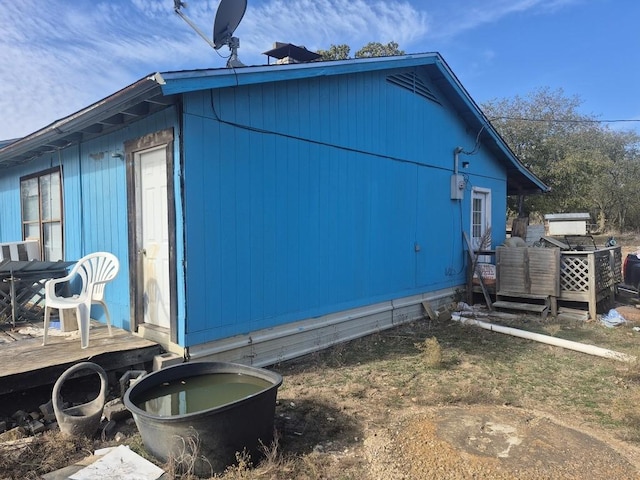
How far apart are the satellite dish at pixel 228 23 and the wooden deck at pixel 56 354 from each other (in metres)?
3.55

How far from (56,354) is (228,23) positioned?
14.0 ft

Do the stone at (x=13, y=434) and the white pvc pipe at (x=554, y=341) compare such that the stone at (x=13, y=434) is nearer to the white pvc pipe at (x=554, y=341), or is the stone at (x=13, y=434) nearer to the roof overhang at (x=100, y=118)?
the roof overhang at (x=100, y=118)

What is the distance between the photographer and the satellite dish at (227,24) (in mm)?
5375

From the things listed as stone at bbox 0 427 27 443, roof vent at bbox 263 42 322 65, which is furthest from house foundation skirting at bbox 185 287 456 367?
roof vent at bbox 263 42 322 65

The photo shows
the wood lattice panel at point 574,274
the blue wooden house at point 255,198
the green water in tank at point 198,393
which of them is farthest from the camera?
the wood lattice panel at point 574,274

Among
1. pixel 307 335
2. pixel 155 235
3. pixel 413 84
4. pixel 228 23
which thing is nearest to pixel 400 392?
pixel 307 335

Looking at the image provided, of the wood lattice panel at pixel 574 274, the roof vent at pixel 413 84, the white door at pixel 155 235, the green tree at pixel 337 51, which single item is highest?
the green tree at pixel 337 51

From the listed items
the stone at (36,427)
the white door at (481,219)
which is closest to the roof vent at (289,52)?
the white door at (481,219)

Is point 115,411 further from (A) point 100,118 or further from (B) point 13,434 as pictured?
(A) point 100,118

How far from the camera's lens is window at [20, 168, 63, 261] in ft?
21.6

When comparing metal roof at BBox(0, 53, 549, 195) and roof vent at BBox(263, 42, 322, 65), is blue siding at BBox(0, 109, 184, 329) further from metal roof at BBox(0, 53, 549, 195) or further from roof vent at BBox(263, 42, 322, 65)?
roof vent at BBox(263, 42, 322, 65)

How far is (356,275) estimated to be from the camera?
621cm

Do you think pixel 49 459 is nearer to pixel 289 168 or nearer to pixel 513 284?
pixel 289 168

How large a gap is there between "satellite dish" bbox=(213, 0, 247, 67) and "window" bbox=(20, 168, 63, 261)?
307 centimetres
